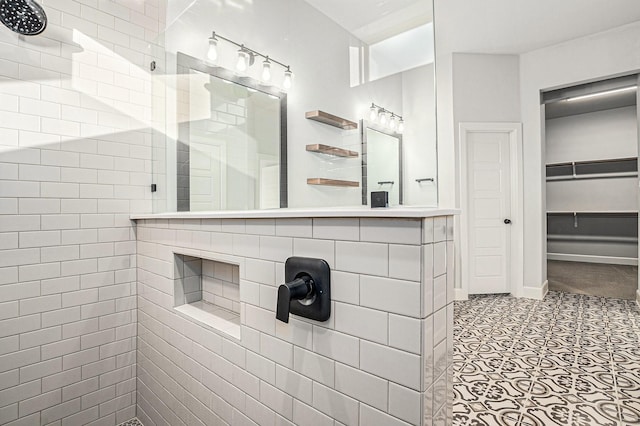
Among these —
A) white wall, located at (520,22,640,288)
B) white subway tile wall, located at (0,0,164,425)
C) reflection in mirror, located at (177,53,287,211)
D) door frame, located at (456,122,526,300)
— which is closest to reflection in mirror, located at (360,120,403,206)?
reflection in mirror, located at (177,53,287,211)

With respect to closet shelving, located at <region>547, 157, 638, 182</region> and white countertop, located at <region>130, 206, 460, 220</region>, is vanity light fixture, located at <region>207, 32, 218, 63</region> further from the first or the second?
closet shelving, located at <region>547, 157, 638, 182</region>

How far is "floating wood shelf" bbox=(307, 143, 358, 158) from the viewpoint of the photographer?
4.11 feet

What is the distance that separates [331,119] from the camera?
131cm

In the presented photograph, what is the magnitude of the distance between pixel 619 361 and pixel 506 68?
10.7 feet

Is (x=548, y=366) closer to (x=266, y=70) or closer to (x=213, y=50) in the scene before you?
(x=266, y=70)

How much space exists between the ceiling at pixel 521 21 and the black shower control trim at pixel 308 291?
3137mm

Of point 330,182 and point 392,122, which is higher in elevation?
point 392,122

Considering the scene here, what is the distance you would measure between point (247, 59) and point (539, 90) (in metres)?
3.73

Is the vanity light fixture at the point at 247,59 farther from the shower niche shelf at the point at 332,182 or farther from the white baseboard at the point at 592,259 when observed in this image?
the white baseboard at the point at 592,259

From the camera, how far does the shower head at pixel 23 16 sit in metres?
1.40

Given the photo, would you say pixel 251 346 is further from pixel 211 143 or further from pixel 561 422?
pixel 561 422

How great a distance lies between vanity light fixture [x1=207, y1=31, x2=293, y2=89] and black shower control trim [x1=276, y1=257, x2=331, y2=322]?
916 mm

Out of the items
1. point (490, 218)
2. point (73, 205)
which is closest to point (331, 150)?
point (73, 205)

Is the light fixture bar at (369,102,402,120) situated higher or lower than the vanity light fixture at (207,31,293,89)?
lower
